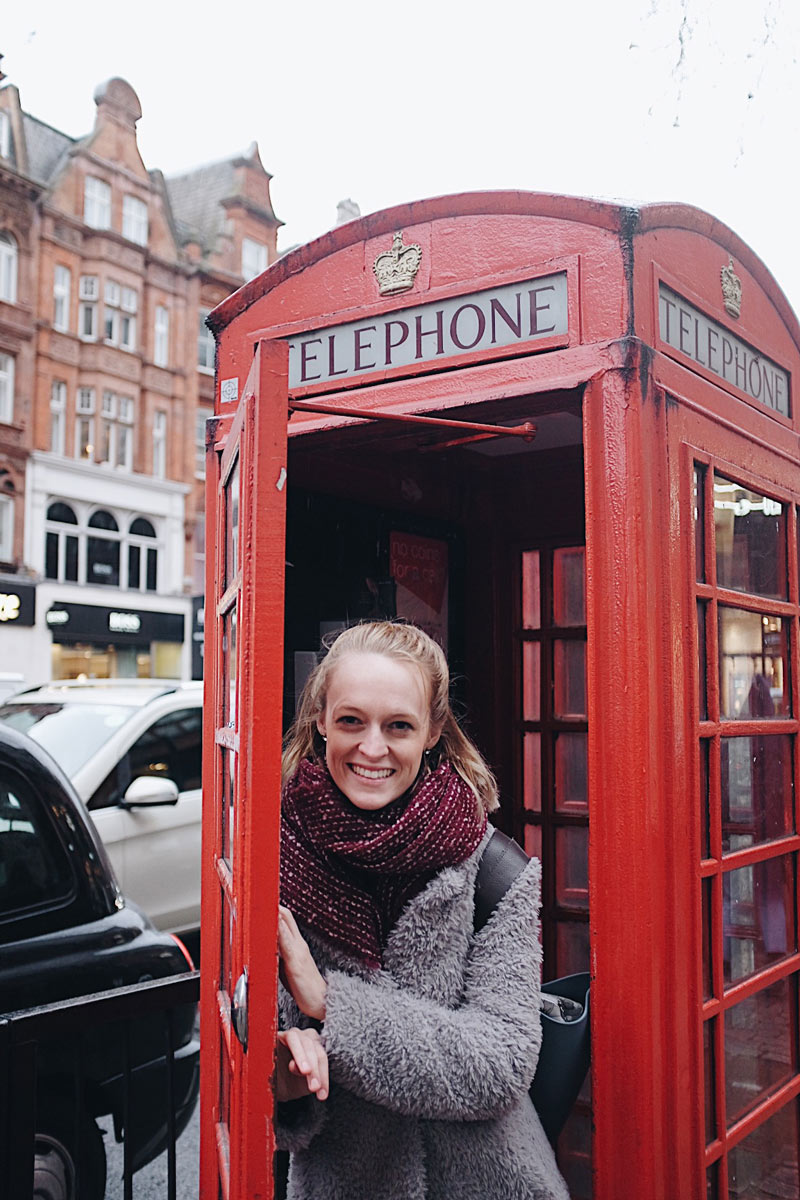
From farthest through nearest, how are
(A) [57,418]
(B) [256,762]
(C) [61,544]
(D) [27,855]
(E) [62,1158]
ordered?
(A) [57,418]
(C) [61,544]
(D) [27,855]
(E) [62,1158]
(B) [256,762]

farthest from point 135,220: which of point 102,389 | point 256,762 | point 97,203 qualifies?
point 256,762

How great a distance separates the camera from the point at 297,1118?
199 centimetres

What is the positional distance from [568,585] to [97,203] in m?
21.5

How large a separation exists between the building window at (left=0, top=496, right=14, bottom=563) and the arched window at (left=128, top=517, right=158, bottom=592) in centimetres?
302

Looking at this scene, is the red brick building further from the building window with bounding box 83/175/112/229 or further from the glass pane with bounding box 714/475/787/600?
the glass pane with bounding box 714/475/787/600

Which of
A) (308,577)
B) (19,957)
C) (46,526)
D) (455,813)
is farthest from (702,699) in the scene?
(46,526)

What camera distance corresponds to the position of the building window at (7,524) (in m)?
20.0

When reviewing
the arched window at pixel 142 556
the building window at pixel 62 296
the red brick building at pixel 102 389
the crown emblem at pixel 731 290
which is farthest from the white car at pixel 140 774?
the building window at pixel 62 296

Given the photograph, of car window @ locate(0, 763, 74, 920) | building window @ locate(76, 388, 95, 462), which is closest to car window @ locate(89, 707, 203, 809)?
car window @ locate(0, 763, 74, 920)

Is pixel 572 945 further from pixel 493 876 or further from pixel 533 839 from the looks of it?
pixel 493 876

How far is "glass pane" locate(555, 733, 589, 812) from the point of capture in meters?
3.76

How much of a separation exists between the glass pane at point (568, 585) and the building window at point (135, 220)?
2132 cm

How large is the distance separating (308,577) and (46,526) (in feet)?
62.1

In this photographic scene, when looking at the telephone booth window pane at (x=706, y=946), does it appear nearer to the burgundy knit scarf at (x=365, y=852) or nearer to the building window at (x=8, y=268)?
the burgundy knit scarf at (x=365, y=852)
